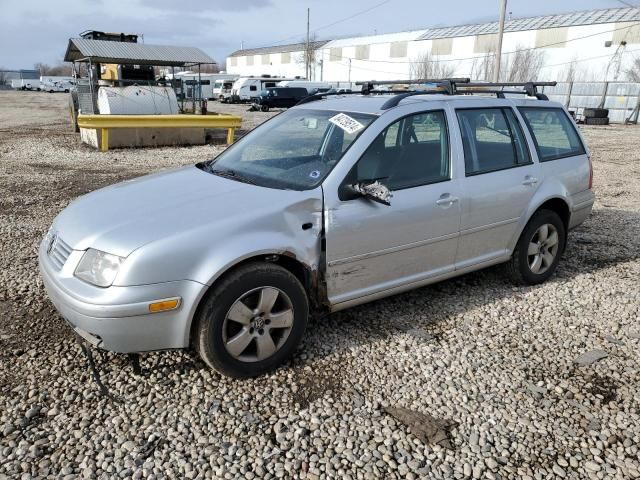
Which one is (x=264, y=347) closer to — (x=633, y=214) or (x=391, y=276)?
(x=391, y=276)

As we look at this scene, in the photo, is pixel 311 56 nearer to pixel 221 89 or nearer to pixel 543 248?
pixel 221 89

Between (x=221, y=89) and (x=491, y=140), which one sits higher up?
(x=221, y=89)

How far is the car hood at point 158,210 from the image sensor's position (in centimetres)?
288

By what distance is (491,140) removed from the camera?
430 centimetres

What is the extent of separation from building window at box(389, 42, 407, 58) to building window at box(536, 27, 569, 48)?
54.9ft

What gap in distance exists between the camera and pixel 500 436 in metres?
2.77

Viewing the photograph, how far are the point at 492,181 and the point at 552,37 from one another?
181 ft

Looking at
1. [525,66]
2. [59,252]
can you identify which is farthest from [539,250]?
[525,66]

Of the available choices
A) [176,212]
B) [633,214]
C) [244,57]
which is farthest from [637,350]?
[244,57]

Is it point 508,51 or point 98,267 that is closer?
point 98,267

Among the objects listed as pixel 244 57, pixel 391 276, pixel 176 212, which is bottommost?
pixel 391 276

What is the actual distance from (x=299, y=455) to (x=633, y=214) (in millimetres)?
6859

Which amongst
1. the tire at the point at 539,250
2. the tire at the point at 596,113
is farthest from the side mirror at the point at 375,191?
the tire at the point at 596,113

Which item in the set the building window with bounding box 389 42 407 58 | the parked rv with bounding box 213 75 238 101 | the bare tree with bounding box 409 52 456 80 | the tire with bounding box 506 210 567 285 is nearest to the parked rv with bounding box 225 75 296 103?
the parked rv with bounding box 213 75 238 101
